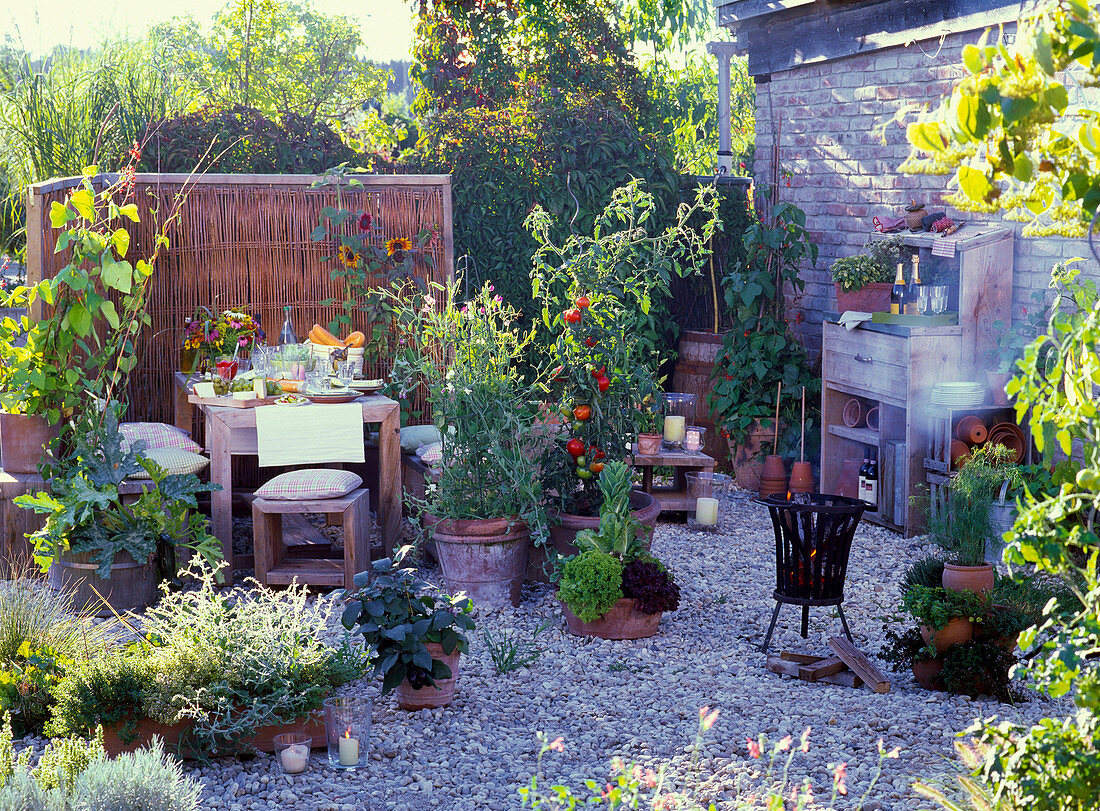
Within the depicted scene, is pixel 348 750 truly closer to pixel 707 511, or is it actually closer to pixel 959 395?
pixel 707 511

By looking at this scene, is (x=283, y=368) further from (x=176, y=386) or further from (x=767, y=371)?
(x=767, y=371)

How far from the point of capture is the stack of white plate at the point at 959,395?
A: 5797mm

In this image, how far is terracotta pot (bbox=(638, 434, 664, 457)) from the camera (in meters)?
6.27

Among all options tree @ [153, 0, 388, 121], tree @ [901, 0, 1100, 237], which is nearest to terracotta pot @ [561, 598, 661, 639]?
tree @ [901, 0, 1100, 237]

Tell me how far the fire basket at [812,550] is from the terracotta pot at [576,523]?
779mm

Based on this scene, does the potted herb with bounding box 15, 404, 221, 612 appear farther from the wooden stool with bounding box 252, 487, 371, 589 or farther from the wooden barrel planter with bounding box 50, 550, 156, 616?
the wooden stool with bounding box 252, 487, 371, 589

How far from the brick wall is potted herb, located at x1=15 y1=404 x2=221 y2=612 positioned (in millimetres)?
4203

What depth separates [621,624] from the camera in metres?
4.48

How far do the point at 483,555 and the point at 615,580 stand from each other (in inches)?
27.6

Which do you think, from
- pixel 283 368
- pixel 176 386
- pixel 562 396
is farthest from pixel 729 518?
pixel 176 386

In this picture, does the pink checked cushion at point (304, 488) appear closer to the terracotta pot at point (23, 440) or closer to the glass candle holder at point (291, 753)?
the terracotta pot at point (23, 440)

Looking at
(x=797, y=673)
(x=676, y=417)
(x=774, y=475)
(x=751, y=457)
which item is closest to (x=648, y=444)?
(x=676, y=417)

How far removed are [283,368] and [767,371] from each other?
3.24 metres

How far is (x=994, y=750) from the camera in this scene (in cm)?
228
